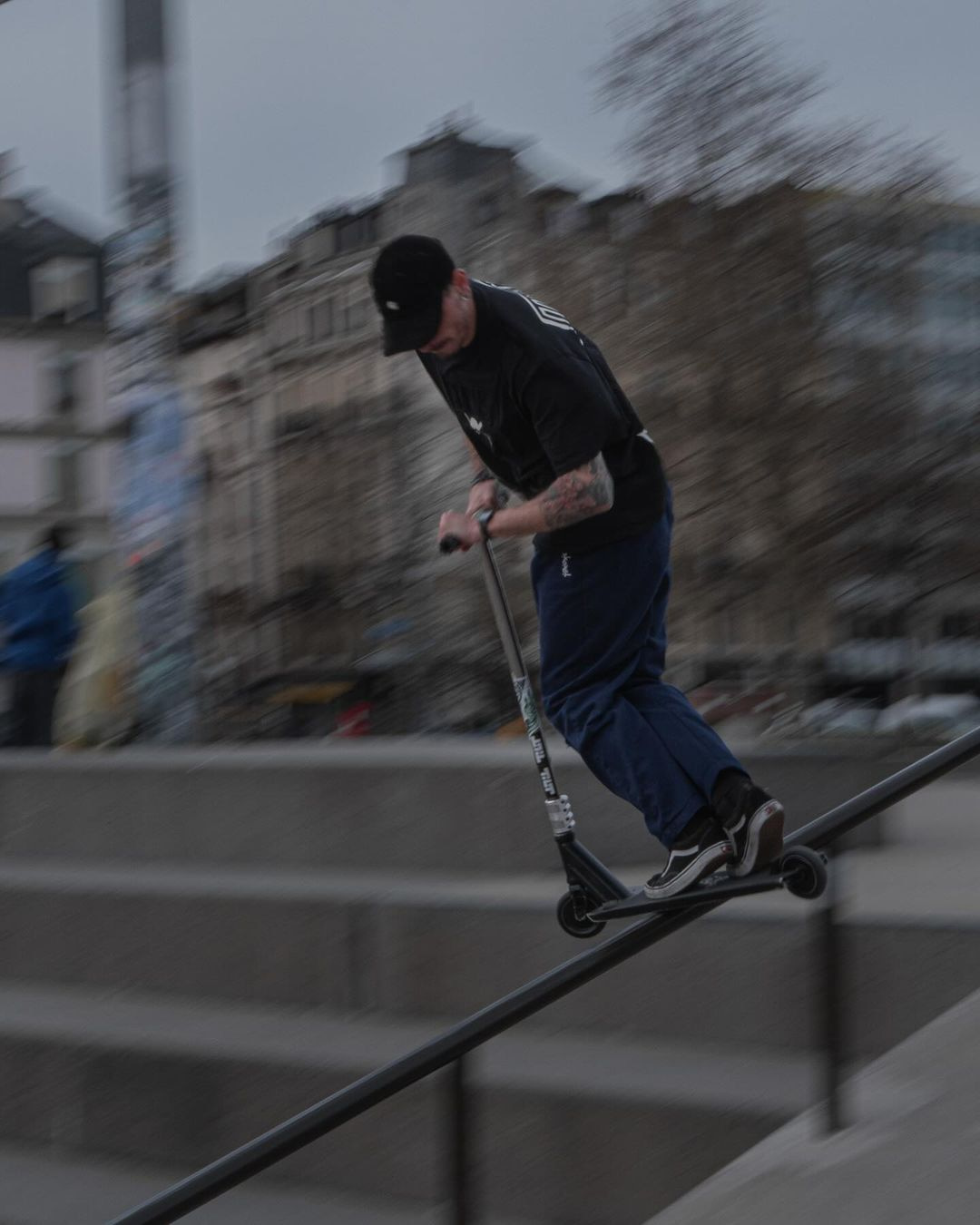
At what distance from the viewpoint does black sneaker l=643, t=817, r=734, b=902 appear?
11.3 ft

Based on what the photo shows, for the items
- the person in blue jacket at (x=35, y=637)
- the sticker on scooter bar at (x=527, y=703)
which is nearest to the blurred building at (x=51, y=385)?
the person in blue jacket at (x=35, y=637)

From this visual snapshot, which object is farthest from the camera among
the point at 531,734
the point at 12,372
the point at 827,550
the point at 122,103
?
the point at 12,372

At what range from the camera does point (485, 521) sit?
11.8 feet

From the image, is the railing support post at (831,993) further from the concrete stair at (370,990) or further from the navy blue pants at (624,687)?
the navy blue pants at (624,687)

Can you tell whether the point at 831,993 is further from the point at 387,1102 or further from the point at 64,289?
the point at 64,289

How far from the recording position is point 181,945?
223 inches

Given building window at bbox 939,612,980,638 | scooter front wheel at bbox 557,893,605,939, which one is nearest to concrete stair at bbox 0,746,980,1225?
scooter front wheel at bbox 557,893,605,939

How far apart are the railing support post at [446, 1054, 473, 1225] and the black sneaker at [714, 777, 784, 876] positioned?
0.73 meters

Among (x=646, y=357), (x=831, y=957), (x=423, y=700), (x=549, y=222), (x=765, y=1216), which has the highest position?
(x=549, y=222)

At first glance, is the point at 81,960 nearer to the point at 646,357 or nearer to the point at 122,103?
the point at 122,103

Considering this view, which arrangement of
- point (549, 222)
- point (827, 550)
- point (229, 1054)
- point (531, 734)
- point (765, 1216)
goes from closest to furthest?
1. point (765, 1216)
2. point (531, 734)
3. point (229, 1054)
4. point (827, 550)
5. point (549, 222)

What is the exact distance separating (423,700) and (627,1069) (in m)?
7.92

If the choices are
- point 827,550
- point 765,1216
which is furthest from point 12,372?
point 765,1216

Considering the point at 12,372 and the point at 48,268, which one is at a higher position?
the point at 48,268
